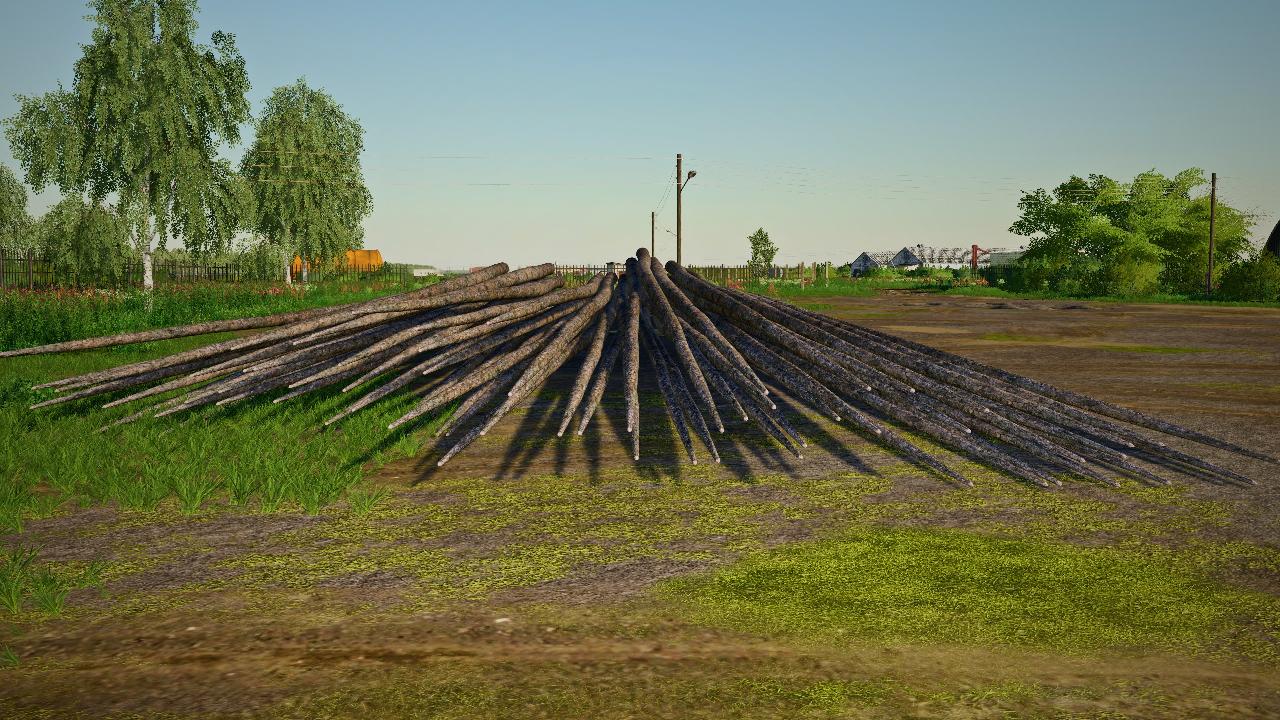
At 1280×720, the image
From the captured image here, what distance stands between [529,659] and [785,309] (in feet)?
15.4

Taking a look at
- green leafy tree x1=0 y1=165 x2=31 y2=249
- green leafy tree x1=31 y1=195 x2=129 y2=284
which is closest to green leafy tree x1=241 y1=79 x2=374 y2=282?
green leafy tree x1=31 y1=195 x2=129 y2=284

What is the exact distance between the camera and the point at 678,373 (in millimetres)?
5457

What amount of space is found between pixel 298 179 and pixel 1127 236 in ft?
150

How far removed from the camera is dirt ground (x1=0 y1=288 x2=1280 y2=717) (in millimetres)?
2211

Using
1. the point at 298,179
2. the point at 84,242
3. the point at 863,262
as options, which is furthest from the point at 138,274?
the point at 863,262

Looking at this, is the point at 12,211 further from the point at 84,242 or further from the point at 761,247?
the point at 761,247

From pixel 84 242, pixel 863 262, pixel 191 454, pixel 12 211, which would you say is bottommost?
pixel 191 454

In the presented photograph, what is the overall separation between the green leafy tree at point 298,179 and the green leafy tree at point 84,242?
39.8 feet

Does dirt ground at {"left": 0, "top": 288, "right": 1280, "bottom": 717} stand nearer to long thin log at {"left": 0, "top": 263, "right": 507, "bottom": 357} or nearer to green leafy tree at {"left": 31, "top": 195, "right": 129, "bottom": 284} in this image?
long thin log at {"left": 0, "top": 263, "right": 507, "bottom": 357}

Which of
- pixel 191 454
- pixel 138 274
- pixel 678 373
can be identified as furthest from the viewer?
pixel 138 274

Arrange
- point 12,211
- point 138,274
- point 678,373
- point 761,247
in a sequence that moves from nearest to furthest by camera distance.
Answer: point 678,373 < point 138,274 < point 12,211 < point 761,247

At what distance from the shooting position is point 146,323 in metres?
15.3

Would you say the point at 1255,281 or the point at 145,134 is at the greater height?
the point at 145,134

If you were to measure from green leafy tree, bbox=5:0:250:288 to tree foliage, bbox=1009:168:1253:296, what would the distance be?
134 feet
